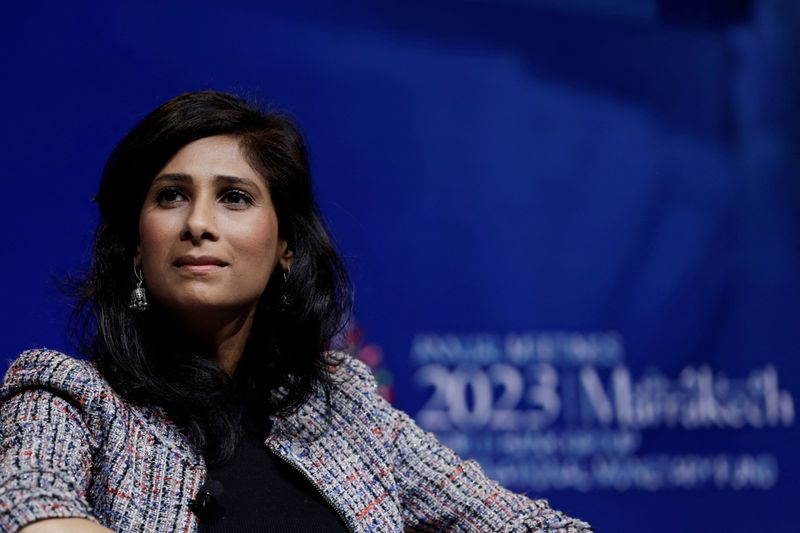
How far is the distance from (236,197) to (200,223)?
0.11 meters

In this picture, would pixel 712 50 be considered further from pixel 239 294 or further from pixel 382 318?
pixel 239 294

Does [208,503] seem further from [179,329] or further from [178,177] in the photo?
[178,177]

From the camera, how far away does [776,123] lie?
2.90 m

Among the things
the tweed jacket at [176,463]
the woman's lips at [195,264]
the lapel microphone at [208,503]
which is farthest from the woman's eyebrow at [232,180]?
the lapel microphone at [208,503]

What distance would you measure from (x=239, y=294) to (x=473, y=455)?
113 centimetres

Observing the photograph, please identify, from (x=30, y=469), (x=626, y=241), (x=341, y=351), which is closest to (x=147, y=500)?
(x=30, y=469)

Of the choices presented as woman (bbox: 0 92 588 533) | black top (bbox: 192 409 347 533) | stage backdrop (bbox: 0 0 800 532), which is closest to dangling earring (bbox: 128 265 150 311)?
woman (bbox: 0 92 588 533)

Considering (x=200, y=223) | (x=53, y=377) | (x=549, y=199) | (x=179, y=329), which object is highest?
(x=549, y=199)

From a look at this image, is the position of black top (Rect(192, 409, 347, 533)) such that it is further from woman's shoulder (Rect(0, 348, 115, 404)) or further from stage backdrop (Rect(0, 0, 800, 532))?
stage backdrop (Rect(0, 0, 800, 532))

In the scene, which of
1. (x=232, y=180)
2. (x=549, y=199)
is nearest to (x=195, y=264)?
(x=232, y=180)

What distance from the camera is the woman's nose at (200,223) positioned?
1.59 metres

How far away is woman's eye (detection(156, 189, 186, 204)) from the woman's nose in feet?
0.10

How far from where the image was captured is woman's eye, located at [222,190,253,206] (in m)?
1.68

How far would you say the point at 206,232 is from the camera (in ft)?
5.27
